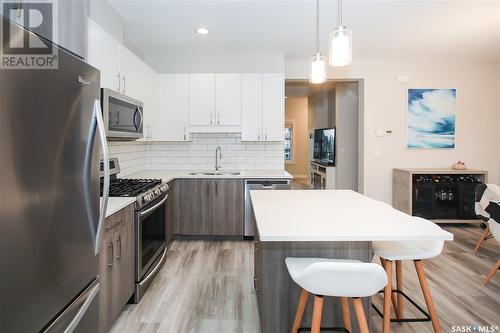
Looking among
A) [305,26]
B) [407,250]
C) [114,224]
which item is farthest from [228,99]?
[407,250]

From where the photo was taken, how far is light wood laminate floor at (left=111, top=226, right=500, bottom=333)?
7.46ft

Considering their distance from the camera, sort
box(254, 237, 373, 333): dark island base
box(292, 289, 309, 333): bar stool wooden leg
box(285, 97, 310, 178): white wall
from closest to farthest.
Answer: box(292, 289, 309, 333): bar stool wooden leg, box(254, 237, 373, 333): dark island base, box(285, 97, 310, 178): white wall

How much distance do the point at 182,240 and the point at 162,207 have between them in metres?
1.13

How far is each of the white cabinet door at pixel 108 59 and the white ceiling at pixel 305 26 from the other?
24.0 inches

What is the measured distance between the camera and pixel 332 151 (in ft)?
22.3

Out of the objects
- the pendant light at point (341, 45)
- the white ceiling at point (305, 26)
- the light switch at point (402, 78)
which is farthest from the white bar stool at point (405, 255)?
the light switch at point (402, 78)

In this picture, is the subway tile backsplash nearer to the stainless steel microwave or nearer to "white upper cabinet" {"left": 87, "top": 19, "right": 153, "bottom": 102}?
"white upper cabinet" {"left": 87, "top": 19, "right": 153, "bottom": 102}

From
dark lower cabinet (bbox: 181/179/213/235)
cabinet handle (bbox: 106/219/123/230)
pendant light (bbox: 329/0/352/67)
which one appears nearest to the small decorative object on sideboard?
dark lower cabinet (bbox: 181/179/213/235)

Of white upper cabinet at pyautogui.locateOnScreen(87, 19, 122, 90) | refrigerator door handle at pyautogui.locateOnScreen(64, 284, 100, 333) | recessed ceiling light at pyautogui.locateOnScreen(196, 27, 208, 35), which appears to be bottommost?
refrigerator door handle at pyautogui.locateOnScreen(64, 284, 100, 333)

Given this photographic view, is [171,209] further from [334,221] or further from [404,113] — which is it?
[404,113]

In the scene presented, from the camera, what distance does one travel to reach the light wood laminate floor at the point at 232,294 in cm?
227

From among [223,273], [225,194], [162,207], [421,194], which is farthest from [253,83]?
[421,194]

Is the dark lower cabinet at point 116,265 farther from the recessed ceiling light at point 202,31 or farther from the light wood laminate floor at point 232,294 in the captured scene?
the recessed ceiling light at point 202,31

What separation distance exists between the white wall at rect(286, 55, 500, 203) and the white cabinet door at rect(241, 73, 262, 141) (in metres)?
1.43
